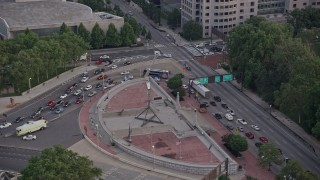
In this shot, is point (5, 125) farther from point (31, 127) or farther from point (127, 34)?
point (127, 34)

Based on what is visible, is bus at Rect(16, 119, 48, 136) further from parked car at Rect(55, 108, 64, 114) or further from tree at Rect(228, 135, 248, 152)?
tree at Rect(228, 135, 248, 152)

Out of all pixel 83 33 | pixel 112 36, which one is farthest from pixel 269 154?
pixel 83 33

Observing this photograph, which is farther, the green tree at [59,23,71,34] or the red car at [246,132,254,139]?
the green tree at [59,23,71,34]

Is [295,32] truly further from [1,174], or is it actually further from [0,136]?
[1,174]

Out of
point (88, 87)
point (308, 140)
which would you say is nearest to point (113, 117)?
point (88, 87)

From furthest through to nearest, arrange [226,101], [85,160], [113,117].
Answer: [226,101] → [113,117] → [85,160]

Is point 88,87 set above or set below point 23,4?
below

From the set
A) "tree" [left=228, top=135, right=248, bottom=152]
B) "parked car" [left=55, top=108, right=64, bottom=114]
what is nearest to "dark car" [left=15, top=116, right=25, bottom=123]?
"parked car" [left=55, top=108, right=64, bottom=114]
